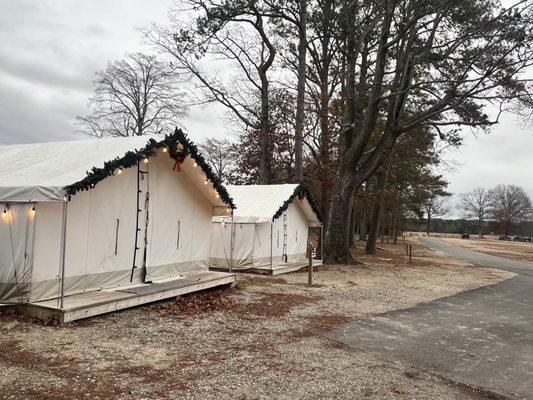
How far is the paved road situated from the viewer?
5699 millimetres

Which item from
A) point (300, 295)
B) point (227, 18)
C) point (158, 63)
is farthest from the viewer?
point (158, 63)

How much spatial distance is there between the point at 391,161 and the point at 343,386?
926 inches

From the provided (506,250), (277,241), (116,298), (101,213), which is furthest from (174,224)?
(506,250)

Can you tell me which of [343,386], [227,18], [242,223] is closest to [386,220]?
[227,18]

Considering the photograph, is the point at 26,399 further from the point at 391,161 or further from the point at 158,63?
the point at 158,63

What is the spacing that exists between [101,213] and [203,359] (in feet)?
13.9

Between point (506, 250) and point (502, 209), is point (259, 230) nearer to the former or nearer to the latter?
point (506, 250)

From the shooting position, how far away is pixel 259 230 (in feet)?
50.2

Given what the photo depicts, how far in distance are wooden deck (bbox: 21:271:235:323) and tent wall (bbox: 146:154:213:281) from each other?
48 centimetres

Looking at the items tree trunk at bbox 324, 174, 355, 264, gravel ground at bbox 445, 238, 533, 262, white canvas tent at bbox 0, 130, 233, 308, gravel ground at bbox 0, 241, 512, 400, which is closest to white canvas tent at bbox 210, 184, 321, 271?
tree trunk at bbox 324, 174, 355, 264

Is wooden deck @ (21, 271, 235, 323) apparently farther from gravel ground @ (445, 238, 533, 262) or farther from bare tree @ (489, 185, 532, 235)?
bare tree @ (489, 185, 532, 235)

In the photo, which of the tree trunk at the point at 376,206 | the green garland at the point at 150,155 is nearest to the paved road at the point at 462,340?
the green garland at the point at 150,155

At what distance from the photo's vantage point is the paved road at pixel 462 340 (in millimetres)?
5699

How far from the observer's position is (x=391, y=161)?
88.6ft
